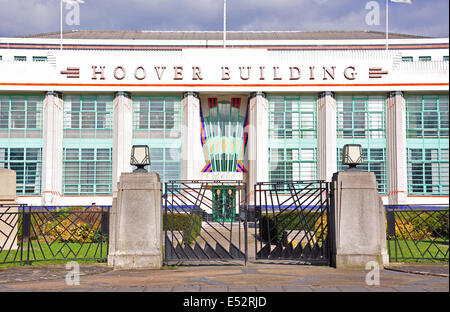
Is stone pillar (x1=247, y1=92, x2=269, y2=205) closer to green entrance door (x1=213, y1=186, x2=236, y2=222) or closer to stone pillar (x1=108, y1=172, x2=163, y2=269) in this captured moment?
green entrance door (x1=213, y1=186, x2=236, y2=222)

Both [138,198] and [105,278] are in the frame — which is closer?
[105,278]

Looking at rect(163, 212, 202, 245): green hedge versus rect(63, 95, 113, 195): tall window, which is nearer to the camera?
rect(163, 212, 202, 245): green hedge

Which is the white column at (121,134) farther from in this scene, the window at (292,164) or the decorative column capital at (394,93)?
the decorative column capital at (394,93)

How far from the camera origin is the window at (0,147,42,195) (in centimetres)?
4044

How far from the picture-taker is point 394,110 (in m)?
41.1

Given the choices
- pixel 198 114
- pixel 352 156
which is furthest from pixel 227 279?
pixel 198 114

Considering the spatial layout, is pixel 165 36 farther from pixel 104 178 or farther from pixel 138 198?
pixel 138 198

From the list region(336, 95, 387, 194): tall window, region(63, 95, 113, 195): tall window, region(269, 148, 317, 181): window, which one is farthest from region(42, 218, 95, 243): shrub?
region(336, 95, 387, 194): tall window

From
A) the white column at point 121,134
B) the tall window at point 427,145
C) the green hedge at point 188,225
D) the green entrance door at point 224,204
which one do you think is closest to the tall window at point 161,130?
the white column at point 121,134

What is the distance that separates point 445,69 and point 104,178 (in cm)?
2925

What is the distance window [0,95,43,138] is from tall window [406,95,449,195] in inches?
1192

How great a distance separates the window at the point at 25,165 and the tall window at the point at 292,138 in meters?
18.9

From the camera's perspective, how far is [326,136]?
40781 millimetres
